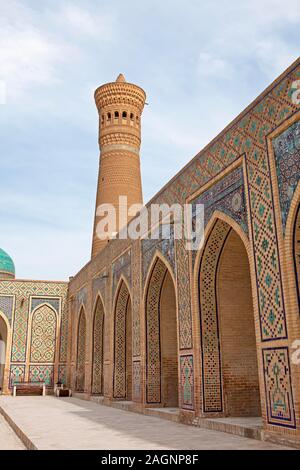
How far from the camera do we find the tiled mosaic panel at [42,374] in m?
16.0

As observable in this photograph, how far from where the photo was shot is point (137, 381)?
8938mm

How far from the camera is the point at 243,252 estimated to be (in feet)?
22.9

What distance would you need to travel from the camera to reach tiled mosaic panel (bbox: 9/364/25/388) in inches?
619

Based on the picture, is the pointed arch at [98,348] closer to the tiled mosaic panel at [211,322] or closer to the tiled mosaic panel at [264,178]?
the tiled mosaic panel at [211,322]

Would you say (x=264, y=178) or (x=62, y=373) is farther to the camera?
(x=62, y=373)

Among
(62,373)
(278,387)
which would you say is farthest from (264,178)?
(62,373)

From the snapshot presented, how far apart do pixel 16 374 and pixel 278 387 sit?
1273cm

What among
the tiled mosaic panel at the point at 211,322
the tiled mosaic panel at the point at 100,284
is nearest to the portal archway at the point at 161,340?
the tiled mosaic panel at the point at 211,322

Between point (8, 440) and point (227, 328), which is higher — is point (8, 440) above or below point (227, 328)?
below

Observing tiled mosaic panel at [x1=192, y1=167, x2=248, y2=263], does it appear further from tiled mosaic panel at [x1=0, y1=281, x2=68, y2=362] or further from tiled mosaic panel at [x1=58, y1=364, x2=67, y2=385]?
tiled mosaic panel at [x1=58, y1=364, x2=67, y2=385]

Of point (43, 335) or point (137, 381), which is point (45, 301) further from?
point (137, 381)

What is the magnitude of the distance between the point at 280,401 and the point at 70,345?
12.2m

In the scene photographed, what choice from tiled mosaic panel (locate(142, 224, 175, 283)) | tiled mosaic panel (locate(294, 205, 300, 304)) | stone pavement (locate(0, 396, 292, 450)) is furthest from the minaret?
tiled mosaic panel (locate(294, 205, 300, 304))

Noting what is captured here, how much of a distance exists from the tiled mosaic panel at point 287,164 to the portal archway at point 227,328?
152 centimetres
